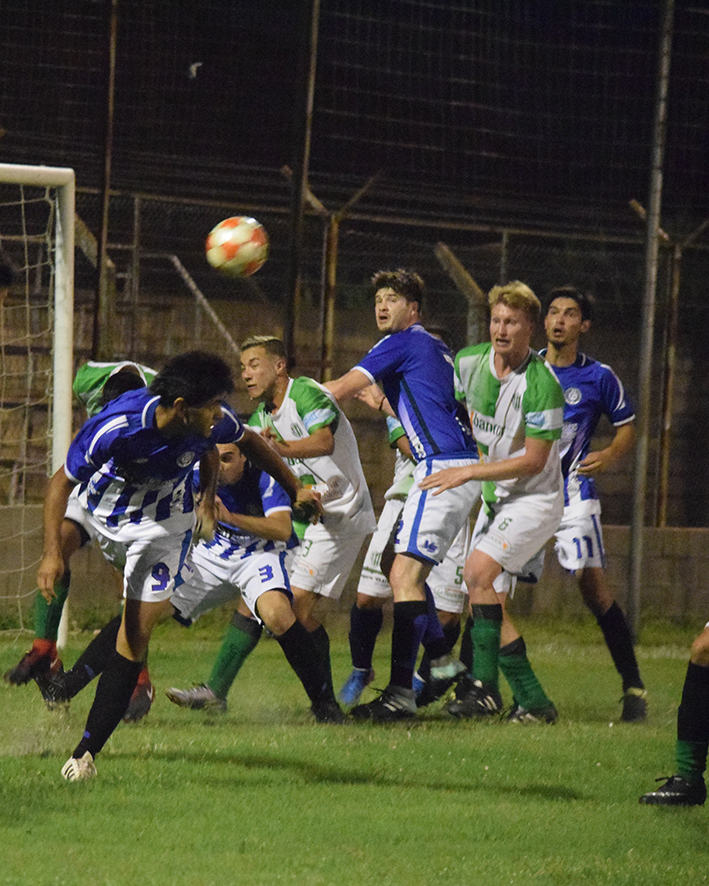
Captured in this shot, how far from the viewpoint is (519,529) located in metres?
6.40

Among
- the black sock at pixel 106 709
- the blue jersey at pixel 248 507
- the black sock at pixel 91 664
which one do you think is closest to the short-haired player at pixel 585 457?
the blue jersey at pixel 248 507

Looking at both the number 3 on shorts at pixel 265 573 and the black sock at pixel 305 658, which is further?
the number 3 on shorts at pixel 265 573

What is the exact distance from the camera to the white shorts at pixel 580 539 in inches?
280

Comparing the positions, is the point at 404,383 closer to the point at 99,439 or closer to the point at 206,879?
the point at 99,439

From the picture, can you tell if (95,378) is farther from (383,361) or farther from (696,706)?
(696,706)

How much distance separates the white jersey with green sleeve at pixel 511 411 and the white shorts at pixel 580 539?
61 centimetres

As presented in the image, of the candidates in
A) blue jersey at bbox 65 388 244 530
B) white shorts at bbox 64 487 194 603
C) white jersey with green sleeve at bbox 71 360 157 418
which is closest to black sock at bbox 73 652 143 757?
white shorts at bbox 64 487 194 603

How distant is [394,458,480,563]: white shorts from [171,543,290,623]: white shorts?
0.60 m

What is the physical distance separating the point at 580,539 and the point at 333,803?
2.76 metres

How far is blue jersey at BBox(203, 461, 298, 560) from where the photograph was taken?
6414 millimetres

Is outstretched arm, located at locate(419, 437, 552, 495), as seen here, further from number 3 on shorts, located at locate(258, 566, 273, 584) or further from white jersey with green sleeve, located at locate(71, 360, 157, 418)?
white jersey with green sleeve, located at locate(71, 360, 157, 418)

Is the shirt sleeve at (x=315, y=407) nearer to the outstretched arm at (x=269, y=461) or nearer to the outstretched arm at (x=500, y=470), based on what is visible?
the outstretched arm at (x=500, y=470)

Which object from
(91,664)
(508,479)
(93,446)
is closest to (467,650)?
(508,479)

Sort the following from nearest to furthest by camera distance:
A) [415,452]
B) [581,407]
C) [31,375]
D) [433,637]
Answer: [415,452] → [433,637] → [581,407] → [31,375]
